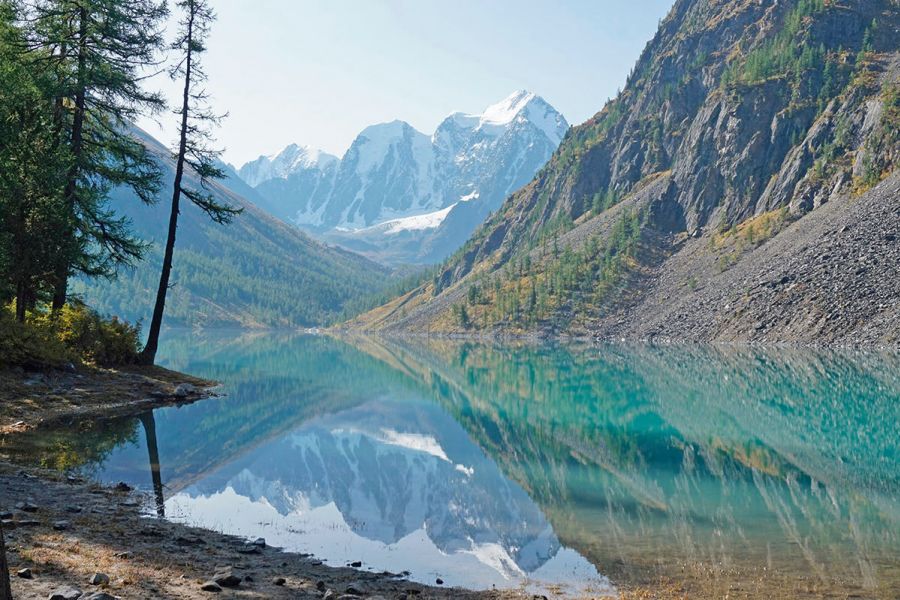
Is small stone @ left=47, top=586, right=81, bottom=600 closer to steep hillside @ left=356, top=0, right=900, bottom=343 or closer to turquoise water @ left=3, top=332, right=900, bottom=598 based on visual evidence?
turquoise water @ left=3, top=332, right=900, bottom=598

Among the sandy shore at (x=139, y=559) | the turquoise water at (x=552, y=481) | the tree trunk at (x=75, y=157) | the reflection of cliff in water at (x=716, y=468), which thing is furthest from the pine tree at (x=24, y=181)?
the reflection of cliff in water at (x=716, y=468)

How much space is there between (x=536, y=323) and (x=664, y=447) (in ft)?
519

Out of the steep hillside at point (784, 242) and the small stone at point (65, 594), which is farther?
the steep hillside at point (784, 242)

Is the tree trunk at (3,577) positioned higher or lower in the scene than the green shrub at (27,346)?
higher

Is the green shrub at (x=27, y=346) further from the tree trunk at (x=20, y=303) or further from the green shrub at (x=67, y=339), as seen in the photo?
the tree trunk at (x=20, y=303)

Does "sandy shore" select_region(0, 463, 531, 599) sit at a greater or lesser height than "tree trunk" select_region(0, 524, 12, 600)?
lesser

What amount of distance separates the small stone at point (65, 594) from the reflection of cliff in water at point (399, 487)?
30.7 ft

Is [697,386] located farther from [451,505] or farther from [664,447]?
[451,505]

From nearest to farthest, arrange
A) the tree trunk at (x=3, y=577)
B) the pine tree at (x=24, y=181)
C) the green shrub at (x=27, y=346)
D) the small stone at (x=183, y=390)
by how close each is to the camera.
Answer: the tree trunk at (x=3, y=577), the green shrub at (x=27, y=346), the pine tree at (x=24, y=181), the small stone at (x=183, y=390)

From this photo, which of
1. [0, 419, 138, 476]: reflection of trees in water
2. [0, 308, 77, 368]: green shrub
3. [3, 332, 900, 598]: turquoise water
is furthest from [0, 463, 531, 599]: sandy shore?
[0, 308, 77, 368]: green shrub

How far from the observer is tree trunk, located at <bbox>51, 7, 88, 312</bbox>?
3559 centimetres

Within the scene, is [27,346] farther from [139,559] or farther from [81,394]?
[139,559]

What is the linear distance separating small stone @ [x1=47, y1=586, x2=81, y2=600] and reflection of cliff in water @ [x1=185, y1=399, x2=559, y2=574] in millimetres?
9343

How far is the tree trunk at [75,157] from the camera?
3559 cm
